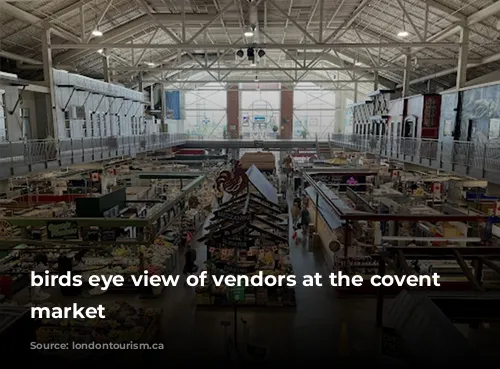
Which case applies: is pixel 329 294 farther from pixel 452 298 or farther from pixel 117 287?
pixel 452 298

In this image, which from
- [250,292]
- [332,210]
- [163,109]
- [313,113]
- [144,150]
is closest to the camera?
[250,292]

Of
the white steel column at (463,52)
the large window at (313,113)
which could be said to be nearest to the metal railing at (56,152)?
the white steel column at (463,52)

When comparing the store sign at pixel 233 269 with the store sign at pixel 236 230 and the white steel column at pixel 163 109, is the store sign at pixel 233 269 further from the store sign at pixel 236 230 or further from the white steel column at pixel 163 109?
the white steel column at pixel 163 109

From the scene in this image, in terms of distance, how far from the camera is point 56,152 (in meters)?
14.1

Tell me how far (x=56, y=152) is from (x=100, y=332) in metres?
9.11

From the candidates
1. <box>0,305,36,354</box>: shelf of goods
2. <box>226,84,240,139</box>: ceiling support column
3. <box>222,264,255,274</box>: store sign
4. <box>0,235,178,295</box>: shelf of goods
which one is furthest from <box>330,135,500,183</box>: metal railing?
<box>226,84,240,139</box>: ceiling support column

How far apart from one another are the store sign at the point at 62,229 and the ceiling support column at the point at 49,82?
39.9 ft

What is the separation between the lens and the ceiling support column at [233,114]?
144 feet

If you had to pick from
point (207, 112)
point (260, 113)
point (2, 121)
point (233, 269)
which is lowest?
point (233, 269)

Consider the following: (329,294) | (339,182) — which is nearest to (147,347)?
(329,294)

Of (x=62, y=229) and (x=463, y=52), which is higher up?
(x=463, y=52)

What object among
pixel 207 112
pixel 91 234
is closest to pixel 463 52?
pixel 91 234

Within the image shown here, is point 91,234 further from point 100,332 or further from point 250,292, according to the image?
point 250,292

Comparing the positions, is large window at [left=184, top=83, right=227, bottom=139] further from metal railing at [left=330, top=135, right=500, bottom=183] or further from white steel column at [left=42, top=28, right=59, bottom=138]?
metal railing at [left=330, top=135, right=500, bottom=183]
